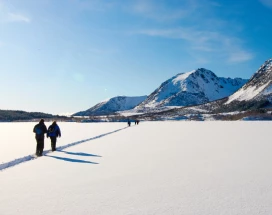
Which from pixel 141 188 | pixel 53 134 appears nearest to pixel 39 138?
pixel 53 134

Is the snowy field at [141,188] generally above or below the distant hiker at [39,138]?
below

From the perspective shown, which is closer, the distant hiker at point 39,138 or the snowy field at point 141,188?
the snowy field at point 141,188

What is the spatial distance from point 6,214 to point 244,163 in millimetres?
7403

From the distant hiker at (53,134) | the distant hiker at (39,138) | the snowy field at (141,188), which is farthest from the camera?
the distant hiker at (53,134)

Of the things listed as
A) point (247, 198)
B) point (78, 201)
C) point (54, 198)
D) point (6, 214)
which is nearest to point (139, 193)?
point (78, 201)

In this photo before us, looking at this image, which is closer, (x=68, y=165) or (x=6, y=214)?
(x=6, y=214)

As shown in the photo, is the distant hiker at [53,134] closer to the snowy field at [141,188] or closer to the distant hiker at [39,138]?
the distant hiker at [39,138]

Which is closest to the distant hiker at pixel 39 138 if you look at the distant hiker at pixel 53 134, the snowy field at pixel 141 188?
the distant hiker at pixel 53 134

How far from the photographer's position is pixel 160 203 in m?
5.42

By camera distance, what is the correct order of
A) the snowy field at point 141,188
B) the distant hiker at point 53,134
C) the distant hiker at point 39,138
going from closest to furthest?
the snowy field at point 141,188 → the distant hiker at point 39,138 → the distant hiker at point 53,134

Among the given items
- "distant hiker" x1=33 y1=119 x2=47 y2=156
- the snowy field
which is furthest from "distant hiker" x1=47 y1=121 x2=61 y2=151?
the snowy field

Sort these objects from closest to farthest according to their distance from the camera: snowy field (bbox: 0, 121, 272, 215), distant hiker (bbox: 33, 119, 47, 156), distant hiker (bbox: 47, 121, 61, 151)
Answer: snowy field (bbox: 0, 121, 272, 215), distant hiker (bbox: 33, 119, 47, 156), distant hiker (bbox: 47, 121, 61, 151)

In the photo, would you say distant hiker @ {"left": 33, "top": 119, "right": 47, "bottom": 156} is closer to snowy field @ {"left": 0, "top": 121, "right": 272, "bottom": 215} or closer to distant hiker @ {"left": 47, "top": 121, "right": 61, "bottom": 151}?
distant hiker @ {"left": 47, "top": 121, "right": 61, "bottom": 151}

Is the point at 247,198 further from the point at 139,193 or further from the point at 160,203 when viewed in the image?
the point at 139,193
